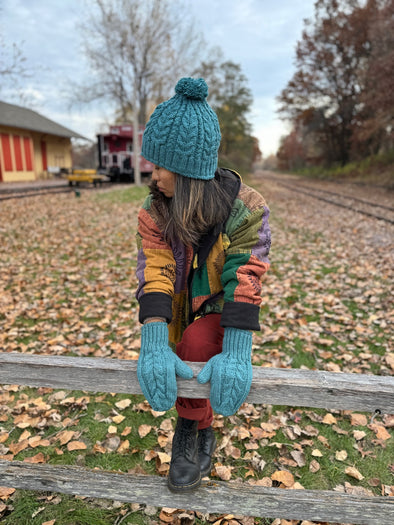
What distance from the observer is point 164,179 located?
1738 millimetres

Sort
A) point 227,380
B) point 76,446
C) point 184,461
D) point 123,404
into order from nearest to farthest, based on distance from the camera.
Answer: point 227,380 → point 184,461 → point 76,446 → point 123,404

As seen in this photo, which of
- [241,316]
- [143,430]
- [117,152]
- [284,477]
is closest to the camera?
[241,316]

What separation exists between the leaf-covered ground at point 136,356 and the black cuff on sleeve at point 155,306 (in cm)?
135

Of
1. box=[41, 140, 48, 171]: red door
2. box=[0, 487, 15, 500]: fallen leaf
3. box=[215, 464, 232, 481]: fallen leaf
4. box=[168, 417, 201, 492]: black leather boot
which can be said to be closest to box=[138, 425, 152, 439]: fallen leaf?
box=[215, 464, 232, 481]: fallen leaf

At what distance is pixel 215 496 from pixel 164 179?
157 centimetres

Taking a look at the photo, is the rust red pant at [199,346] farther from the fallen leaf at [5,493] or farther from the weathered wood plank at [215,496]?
the fallen leaf at [5,493]

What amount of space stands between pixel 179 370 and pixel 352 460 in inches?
73.2

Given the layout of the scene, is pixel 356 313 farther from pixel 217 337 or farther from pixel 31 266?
pixel 31 266

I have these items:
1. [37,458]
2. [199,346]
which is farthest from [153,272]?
[37,458]

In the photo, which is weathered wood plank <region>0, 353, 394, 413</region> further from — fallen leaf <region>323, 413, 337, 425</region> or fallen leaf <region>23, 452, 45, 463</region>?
fallen leaf <region>323, 413, 337, 425</region>

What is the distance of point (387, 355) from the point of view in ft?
12.0

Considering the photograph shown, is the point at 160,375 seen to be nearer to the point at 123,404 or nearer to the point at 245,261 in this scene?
the point at 245,261

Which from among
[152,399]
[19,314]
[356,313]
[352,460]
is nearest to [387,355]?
[356,313]

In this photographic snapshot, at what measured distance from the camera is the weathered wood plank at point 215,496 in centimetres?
165
